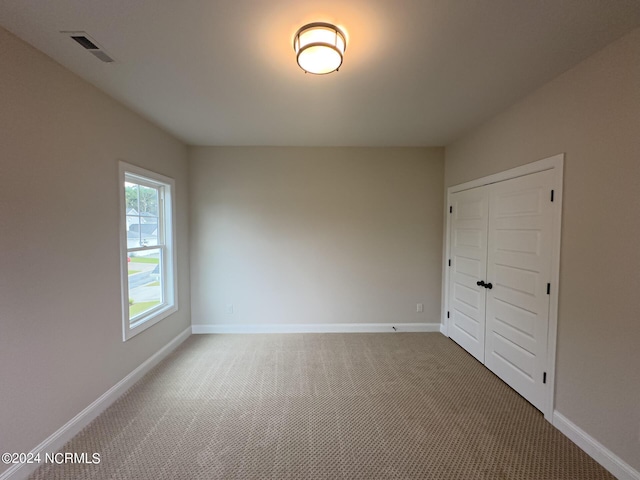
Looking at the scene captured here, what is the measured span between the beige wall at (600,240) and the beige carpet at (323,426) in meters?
0.42

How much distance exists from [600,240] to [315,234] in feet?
9.21

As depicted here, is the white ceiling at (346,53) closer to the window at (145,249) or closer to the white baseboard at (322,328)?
the window at (145,249)

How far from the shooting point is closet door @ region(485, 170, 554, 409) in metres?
2.10

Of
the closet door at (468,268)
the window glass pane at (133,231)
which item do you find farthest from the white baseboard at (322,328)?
the window glass pane at (133,231)

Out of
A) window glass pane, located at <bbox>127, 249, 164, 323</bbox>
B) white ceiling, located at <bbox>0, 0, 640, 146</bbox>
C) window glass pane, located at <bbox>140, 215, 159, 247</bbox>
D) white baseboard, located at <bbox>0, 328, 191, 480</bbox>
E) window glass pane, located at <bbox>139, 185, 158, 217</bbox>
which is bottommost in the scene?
white baseboard, located at <bbox>0, 328, 191, 480</bbox>

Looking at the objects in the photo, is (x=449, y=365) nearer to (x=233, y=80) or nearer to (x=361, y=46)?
(x=361, y=46)

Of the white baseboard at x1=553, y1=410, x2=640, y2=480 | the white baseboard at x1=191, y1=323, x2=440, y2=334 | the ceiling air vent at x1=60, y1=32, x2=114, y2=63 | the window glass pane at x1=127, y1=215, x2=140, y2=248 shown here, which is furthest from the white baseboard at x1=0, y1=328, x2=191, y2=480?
the white baseboard at x1=553, y1=410, x2=640, y2=480

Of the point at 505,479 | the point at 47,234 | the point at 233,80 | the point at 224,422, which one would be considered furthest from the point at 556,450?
the point at 47,234

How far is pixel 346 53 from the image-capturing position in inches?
66.4

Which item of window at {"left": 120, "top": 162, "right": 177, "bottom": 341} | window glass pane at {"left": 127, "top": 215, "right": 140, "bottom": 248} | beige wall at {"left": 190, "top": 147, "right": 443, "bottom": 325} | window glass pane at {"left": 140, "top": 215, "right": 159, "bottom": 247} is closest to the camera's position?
window at {"left": 120, "top": 162, "right": 177, "bottom": 341}

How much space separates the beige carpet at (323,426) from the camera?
1626 mm

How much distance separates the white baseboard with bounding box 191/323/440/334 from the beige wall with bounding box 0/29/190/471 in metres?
1.34

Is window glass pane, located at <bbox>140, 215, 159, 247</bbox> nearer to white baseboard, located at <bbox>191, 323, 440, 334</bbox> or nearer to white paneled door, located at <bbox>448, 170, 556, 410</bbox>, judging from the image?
white baseboard, located at <bbox>191, 323, 440, 334</bbox>

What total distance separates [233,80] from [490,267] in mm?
3014
